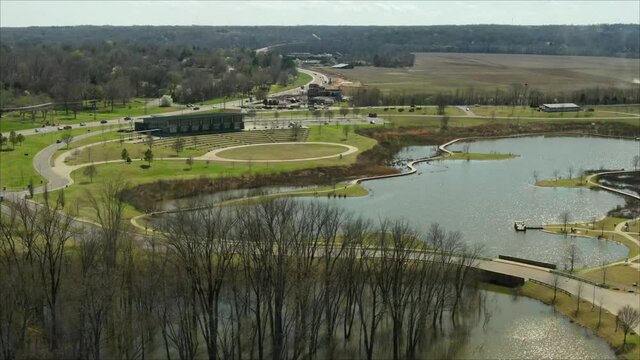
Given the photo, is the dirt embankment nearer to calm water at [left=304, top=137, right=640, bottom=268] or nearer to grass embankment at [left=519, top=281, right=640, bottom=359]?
calm water at [left=304, top=137, right=640, bottom=268]

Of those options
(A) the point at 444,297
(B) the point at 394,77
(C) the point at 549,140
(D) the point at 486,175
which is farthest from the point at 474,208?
(B) the point at 394,77

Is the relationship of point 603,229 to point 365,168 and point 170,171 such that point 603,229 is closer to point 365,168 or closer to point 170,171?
point 365,168

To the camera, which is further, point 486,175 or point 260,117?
point 260,117

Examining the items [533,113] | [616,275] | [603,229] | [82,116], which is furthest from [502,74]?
[616,275]

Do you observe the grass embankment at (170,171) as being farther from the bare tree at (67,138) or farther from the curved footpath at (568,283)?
the curved footpath at (568,283)

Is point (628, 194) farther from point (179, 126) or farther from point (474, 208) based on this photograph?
point (179, 126)

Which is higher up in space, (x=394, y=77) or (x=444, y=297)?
(x=394, y=77)
